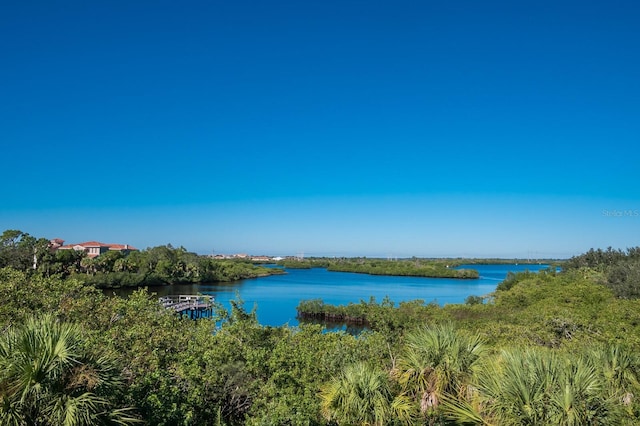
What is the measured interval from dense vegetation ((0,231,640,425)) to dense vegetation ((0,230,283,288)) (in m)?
38.3

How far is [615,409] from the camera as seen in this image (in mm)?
5430

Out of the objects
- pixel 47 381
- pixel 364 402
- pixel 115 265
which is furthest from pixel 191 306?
pixel 47 381

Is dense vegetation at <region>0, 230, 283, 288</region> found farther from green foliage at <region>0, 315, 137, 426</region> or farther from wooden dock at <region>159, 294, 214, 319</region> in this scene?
green foliage at <region>0, 315, 137, 426</region>

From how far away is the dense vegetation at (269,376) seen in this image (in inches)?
178

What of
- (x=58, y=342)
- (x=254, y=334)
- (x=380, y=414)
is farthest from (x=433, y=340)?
(x=254, y=334)

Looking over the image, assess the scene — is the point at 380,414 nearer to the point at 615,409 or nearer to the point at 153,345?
the point at 615,409

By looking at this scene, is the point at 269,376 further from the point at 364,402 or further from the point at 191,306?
the point at 191,306

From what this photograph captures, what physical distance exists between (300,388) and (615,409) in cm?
632

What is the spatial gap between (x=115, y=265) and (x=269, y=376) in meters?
67.2

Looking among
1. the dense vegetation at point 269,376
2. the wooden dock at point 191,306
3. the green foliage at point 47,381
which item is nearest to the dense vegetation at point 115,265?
the wooden dock at point 191,306

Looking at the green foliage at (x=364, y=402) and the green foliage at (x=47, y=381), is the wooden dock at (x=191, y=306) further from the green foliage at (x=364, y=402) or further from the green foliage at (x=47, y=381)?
the green foliage at (x=47, y=381)

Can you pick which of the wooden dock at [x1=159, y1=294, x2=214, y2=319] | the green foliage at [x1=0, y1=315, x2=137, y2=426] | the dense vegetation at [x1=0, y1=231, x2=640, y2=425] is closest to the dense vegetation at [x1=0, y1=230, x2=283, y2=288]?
the wooden dock at [x1=159, y1=294, x2=214, y2=319]

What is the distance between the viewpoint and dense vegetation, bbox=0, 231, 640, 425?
451cm

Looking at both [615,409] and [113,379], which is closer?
[113,379]
